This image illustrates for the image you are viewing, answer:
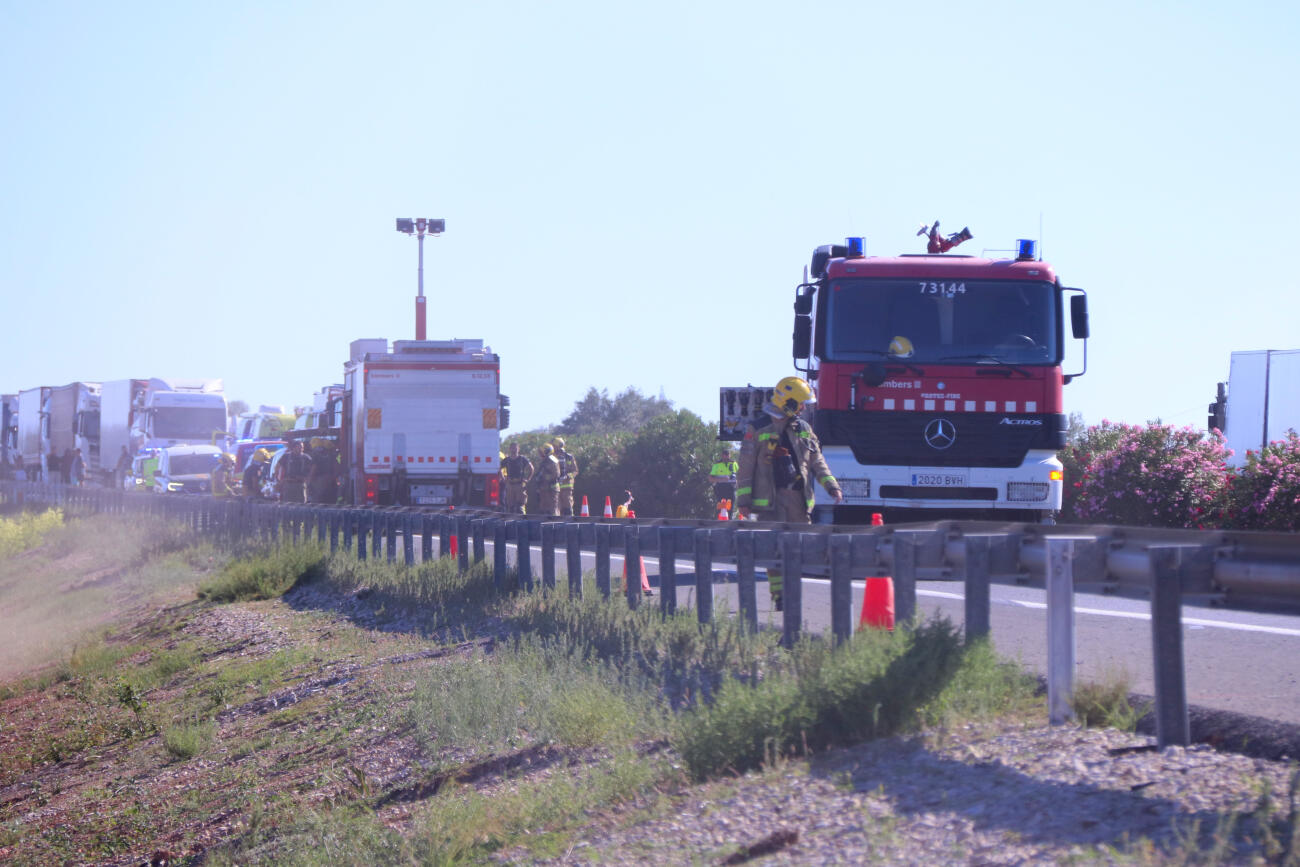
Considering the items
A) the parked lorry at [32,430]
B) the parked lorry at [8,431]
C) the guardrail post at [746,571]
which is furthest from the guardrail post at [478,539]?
the parked lorry at [8,431]

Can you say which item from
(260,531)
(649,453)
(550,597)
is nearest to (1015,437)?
(550,597)

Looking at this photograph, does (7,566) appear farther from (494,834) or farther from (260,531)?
(494,834)

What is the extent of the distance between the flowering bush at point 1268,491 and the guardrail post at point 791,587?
1061 cm

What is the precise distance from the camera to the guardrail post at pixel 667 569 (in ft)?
32.9

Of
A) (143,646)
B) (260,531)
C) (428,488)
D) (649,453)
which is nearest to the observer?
(143,646)

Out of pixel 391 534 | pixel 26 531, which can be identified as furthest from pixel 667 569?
pixel 26 531

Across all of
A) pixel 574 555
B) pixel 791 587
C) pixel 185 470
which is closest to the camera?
pixel 791 587

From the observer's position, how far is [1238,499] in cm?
1777

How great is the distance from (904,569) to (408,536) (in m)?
9.99

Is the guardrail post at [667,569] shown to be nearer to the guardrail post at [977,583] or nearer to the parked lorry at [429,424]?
the guardrail post at [977,583]

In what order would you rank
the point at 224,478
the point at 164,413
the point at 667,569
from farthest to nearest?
the point at 164,413
the point at 224,478
the point at 667,569

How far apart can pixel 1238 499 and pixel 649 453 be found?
19540 millimetres

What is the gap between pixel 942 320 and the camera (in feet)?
44.4

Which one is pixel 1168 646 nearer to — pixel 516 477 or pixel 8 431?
pixel 516 477
